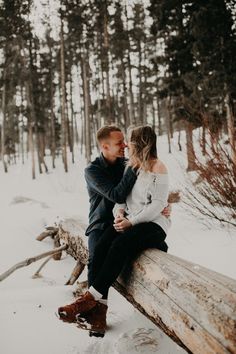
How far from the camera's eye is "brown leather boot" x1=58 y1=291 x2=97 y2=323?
306 centimetres

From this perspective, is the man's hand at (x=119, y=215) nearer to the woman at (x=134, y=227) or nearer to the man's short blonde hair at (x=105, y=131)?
the woman at (x=134, y=227)

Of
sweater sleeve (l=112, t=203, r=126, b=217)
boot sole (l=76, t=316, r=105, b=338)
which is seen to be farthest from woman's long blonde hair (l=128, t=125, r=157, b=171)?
boot sole (l=76, t=316, r=105, b=338)

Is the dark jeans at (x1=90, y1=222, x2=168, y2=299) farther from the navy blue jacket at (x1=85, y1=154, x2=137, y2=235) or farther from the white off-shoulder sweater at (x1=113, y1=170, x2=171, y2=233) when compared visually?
the navy blue jacket at (x1=85, y1=154, x2=137, y2=235)

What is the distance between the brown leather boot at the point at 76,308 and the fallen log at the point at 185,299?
44 centimetres

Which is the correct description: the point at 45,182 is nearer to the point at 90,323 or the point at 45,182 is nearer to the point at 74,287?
the point at 74,287

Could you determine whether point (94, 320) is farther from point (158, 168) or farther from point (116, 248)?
point (158, 168)

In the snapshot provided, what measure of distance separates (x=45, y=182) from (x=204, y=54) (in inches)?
505

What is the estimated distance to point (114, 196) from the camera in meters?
3.56

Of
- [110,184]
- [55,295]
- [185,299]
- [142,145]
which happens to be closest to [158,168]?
[142,145]

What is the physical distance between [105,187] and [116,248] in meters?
0.71

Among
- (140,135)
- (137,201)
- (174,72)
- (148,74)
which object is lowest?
(137,201)

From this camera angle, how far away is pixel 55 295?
4.70 metres

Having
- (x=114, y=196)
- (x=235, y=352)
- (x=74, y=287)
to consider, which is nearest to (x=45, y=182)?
(x=74, y=287)

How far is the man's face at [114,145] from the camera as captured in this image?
3818mm
